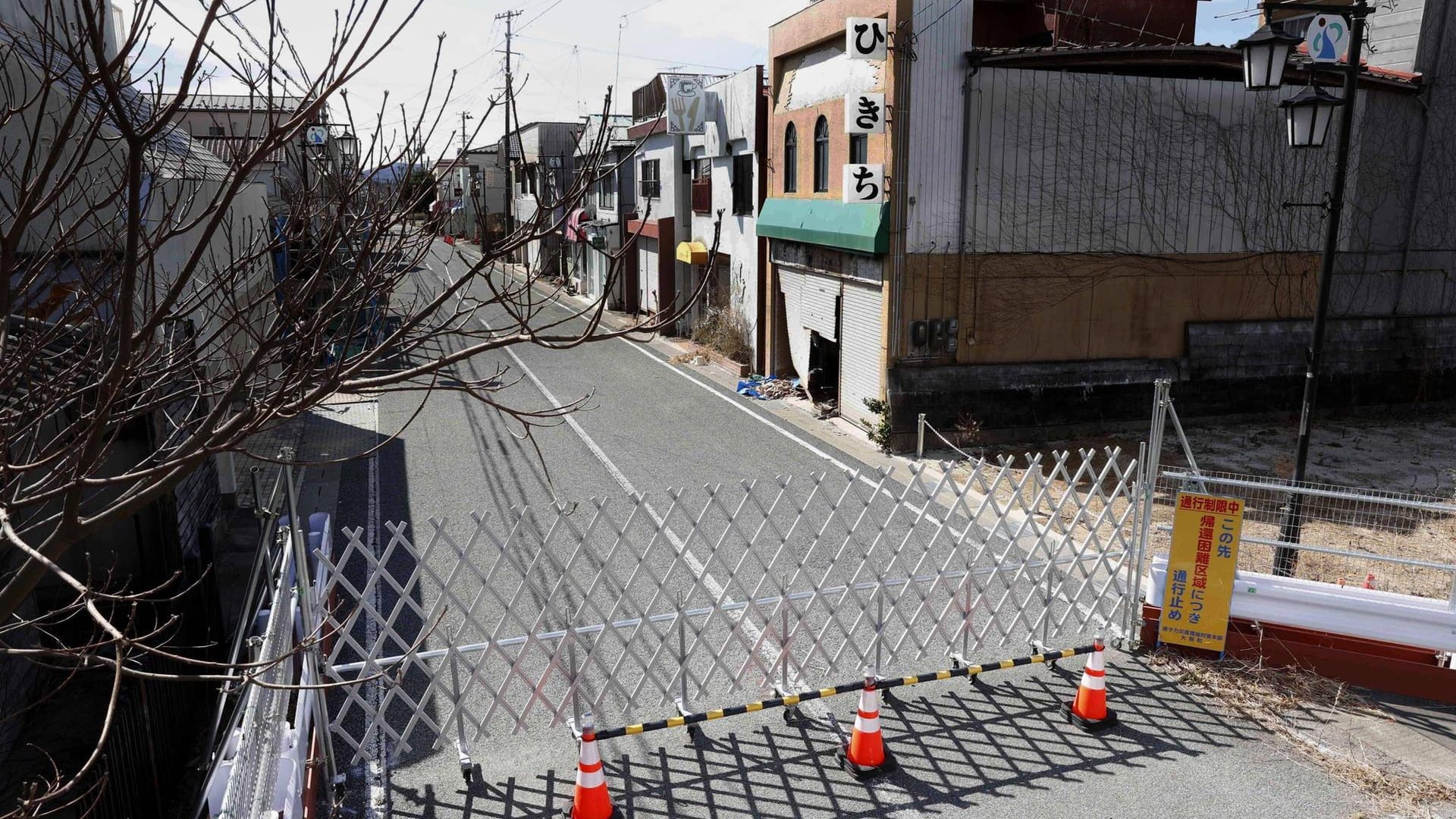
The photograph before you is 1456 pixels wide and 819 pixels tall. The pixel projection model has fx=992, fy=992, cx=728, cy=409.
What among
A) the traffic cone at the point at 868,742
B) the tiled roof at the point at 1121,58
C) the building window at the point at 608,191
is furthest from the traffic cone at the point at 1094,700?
the building window at the point at 608,191

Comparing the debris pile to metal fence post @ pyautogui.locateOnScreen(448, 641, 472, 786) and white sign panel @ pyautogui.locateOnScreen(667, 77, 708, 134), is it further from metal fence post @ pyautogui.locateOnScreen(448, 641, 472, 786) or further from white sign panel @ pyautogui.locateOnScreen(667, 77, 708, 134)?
metal fence post @ pyautogui.locateOnScreen(448, 641, 472, 786)

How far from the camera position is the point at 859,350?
1695cm

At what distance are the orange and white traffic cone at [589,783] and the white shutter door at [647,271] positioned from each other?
24.5m

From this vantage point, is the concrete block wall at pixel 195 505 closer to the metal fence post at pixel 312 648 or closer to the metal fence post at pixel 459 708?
the metal fence post at pixel 312 648

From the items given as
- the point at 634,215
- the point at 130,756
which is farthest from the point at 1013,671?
the point at 634,215

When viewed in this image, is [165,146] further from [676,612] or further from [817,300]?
[817,300]

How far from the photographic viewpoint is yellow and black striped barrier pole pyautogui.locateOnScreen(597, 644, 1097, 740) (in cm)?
670

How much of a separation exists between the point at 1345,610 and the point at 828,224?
11254 millimetres

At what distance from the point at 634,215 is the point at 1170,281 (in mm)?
17565

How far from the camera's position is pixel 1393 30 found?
61.4 ft

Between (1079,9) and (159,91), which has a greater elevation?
(1079,9)

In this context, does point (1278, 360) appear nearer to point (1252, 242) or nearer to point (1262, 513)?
point (1252, 242)

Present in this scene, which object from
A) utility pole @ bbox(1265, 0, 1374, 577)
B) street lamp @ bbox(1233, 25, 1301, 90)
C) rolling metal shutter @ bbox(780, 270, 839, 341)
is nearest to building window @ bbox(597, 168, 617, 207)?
rolling metal shutter @ bbox(780, 270, 839, 341)

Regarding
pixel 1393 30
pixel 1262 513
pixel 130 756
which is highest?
pixel 1393 30
